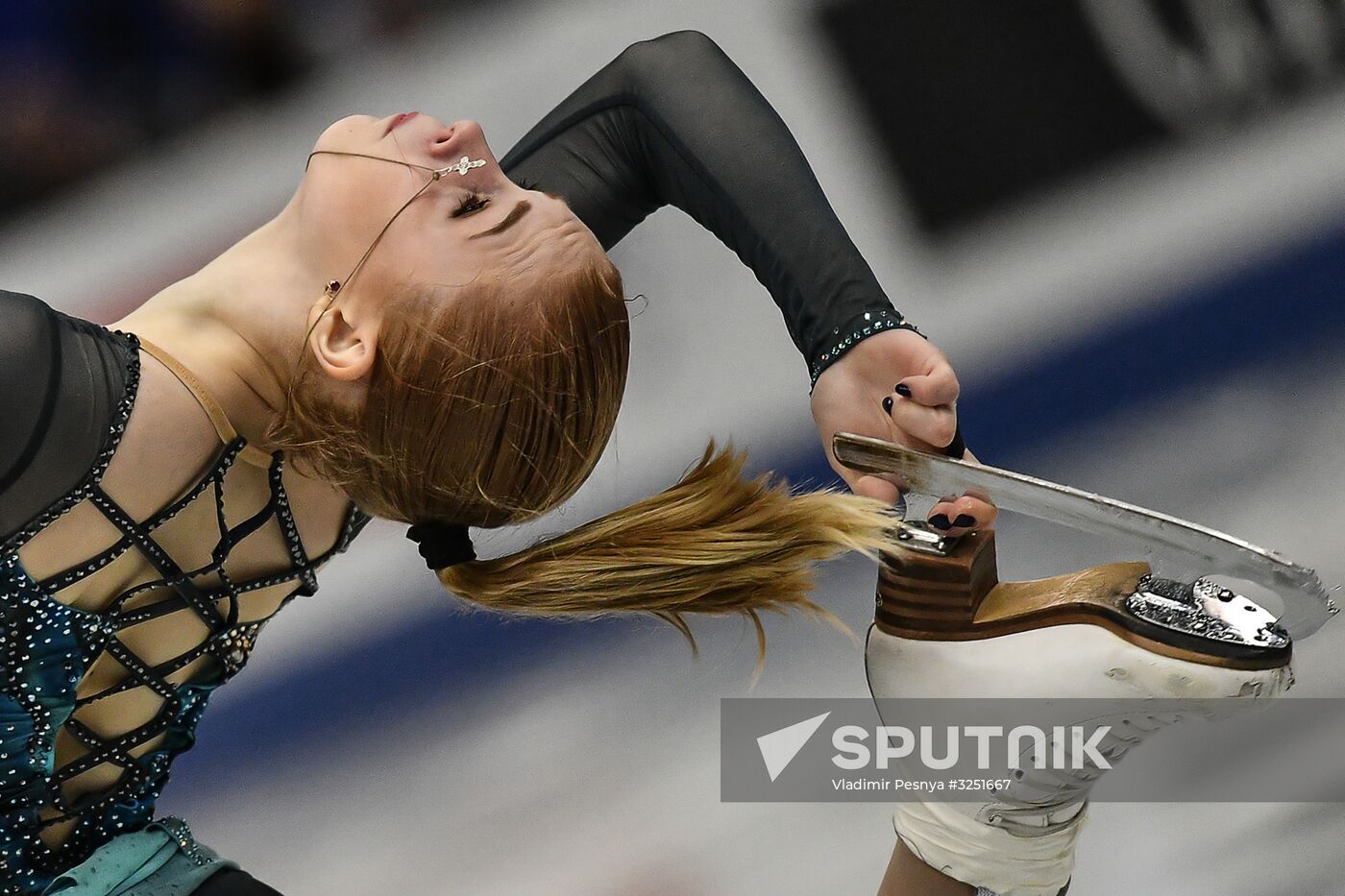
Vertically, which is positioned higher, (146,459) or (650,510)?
(146,459)

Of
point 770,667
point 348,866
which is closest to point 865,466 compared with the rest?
point 770,667

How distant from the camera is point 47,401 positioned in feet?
3.14

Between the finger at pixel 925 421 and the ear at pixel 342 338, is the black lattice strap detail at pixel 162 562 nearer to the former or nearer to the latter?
the ear at pixel 342 338

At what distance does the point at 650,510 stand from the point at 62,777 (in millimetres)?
503

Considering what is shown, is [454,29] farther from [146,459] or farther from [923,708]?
[923,708]

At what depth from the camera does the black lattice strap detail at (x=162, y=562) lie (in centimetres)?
103

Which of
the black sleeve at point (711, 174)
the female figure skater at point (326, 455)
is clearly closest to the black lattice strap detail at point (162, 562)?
the female figure skater at point (326, 455)

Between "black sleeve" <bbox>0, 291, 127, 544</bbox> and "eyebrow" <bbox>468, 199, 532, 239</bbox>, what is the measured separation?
26 cm

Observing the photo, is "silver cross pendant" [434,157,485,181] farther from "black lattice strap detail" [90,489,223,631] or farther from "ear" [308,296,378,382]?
"black lattice strap detail" [90,489,223,631]

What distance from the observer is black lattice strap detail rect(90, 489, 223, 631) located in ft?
3.37

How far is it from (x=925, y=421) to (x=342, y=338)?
0.43 metres

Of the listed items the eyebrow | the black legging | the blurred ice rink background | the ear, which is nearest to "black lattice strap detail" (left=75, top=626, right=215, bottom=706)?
the black legging

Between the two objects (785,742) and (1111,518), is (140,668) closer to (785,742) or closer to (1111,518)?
(1111,518)

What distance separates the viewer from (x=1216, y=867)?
171cm
